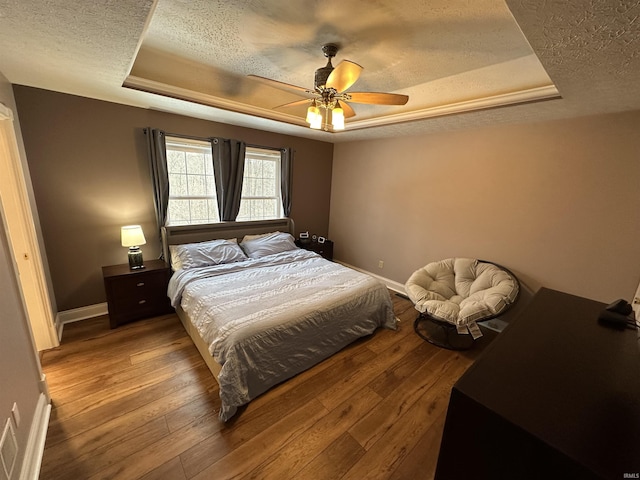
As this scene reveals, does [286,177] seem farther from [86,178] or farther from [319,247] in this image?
[86,178]

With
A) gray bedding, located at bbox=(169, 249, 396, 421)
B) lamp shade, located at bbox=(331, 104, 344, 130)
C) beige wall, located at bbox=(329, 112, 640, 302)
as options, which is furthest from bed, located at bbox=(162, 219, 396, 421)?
lamp shade, located at bbox=(331, 104, 344, 130)

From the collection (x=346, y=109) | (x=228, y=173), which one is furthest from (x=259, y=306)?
(x=228, y=173)

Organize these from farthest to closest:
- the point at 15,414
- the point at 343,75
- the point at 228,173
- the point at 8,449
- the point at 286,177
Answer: the point at 286,177 < the point at 228,173 < the point at 343,75 < the point at 15,414 < the point at 8,449

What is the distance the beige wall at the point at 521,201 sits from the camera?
2.27 m

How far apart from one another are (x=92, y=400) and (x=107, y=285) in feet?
3.69

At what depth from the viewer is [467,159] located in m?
3.12

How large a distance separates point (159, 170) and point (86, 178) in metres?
0.67

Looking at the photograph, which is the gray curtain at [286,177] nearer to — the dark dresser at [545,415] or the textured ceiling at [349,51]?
the textured ceiling at [349,51]

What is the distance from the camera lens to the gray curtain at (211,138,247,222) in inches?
133

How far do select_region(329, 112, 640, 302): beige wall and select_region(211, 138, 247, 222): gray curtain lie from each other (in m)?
1.98

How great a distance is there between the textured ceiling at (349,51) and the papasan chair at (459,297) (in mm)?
1651

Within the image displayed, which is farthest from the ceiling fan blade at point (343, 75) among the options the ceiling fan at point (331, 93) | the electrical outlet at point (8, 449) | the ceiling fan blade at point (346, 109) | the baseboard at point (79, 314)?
the baseboard at point (79, 314)

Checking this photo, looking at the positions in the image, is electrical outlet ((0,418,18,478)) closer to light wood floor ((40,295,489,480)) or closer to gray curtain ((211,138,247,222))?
light wood floor ((40,295,489,480))

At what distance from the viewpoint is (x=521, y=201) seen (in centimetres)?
277
